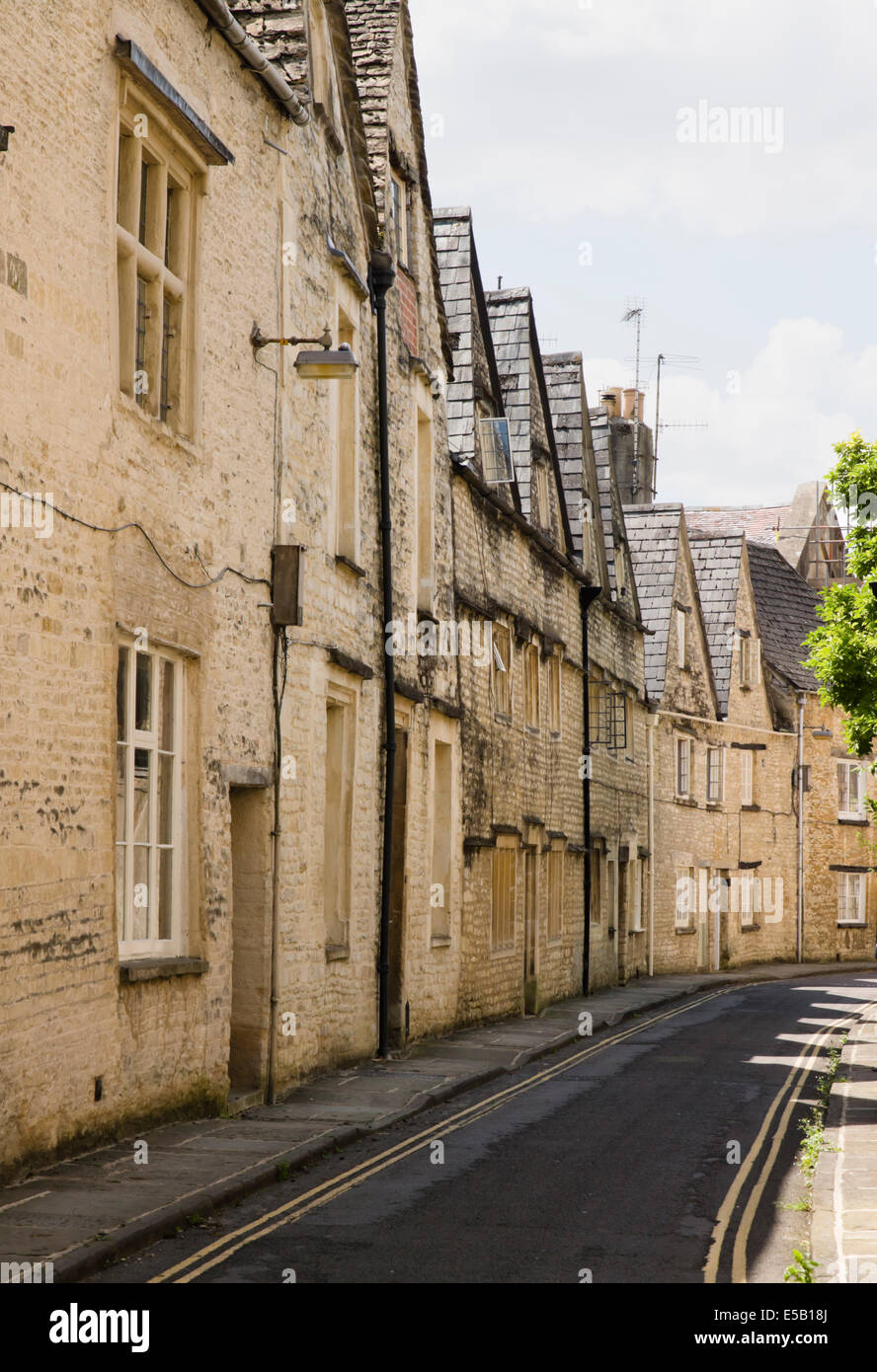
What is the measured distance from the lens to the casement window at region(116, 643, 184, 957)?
998 cm

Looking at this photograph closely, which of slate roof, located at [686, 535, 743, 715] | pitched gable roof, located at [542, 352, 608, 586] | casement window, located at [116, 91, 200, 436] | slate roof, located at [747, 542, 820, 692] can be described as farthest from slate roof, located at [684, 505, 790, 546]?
casement window, located at [116, 91, 200, 436]

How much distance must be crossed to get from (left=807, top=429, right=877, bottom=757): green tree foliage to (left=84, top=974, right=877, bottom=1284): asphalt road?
385cm

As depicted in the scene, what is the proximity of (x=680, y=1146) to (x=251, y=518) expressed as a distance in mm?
5596

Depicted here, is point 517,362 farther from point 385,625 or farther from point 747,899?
point 747,899

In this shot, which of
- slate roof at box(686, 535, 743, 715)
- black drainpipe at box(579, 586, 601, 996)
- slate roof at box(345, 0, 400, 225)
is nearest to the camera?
slate roof at box(345, 0, 400, 225)

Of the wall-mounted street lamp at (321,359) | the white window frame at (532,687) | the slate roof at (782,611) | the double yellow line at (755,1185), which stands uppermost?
the slate roof at (782,611)

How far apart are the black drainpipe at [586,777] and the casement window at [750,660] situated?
13.1 metres

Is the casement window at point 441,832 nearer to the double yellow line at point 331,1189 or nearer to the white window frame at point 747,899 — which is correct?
the double yellow line at point 331,1189

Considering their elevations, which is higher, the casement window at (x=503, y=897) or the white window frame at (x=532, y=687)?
the white window frame at (x=532, y=687)

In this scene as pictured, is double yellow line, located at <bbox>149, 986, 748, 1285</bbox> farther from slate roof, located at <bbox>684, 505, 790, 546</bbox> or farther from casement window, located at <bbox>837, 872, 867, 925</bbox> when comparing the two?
slate roof, located at <bbox>684, 505, 790, 546</bbox>

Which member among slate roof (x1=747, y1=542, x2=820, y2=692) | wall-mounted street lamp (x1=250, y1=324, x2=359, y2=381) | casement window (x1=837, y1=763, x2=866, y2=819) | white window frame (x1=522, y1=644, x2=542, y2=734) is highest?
slate roof (x1=747, y1=542, x2=820, y2=692)

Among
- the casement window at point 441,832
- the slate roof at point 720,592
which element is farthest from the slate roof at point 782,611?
the casement window at point 441,832

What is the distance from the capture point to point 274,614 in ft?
41.0

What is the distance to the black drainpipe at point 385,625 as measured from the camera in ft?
52.0
